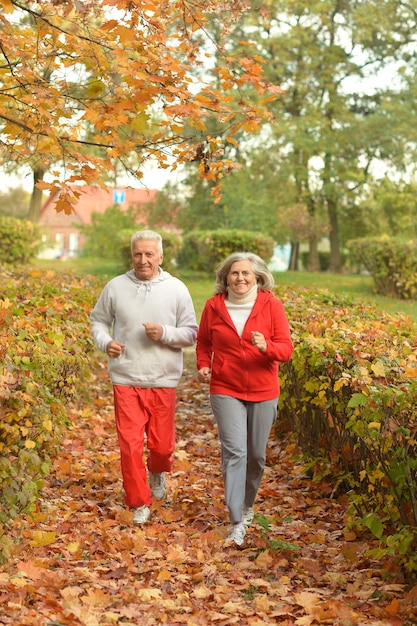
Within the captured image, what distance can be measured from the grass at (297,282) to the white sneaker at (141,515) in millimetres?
11081

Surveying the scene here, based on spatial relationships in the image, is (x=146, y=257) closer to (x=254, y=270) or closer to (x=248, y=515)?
(x=254, y=270)

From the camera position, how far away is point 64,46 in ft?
20.9

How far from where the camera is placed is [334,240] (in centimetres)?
3161

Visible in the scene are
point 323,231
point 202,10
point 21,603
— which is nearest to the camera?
point 21,603

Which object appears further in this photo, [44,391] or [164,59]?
[164,59]

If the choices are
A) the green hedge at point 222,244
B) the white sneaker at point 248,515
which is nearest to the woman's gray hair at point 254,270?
the white sneaker at point 248,515

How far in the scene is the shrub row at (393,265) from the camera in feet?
61.7

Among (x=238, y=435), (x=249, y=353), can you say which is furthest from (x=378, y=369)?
(x=238, y=435)

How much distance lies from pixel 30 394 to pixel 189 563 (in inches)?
54.5

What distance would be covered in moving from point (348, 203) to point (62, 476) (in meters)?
28.6

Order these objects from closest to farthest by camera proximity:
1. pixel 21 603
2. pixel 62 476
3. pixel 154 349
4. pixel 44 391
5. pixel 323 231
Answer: pixel 21 603, pixel 44 391, pixel 154 349, pixel 62 476, pixel 323 231

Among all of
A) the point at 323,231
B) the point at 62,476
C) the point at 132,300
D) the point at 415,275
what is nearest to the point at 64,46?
the point at 132,300

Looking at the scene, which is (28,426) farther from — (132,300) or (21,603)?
(132,300)

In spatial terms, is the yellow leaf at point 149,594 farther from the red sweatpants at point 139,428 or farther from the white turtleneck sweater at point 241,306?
the white turtleneck sweater at point 241,306
